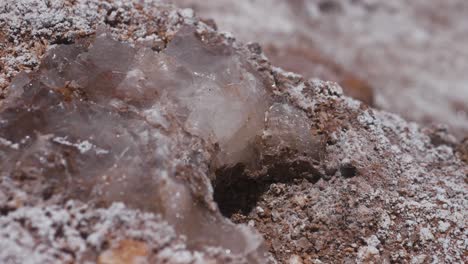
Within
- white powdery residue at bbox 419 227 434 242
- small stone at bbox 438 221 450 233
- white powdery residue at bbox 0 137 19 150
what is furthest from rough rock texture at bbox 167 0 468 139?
white powdery residue at bbox 0 137 19 150

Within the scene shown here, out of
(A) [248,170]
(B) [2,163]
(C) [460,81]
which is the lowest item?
(B) [2,163]

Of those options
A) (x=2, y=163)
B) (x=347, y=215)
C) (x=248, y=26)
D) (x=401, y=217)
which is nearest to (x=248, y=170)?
(x=347, y=215)

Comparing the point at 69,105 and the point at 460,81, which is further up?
the point at 460,81

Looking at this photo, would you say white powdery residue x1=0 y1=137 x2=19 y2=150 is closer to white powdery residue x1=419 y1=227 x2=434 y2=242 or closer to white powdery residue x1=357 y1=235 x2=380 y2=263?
white powdery residue x1=357 y1=235 x2=380 y2=263

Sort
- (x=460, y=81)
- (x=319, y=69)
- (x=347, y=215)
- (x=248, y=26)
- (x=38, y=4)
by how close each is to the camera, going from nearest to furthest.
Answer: (x=347, y=215), (x=38, y=4), (x=319, y=69), (x=248, y=26), (x=460, y=81)

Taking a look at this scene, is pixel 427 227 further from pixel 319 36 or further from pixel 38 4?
pixel 319 36

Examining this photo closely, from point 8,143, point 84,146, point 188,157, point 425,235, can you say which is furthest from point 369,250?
point 8,143

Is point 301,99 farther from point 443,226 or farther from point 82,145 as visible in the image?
point 82,145
